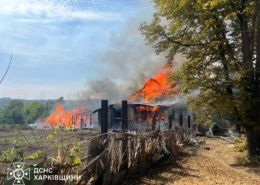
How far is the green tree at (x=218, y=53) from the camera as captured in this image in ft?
34.5

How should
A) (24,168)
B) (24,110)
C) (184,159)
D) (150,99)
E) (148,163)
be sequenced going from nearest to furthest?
(24,168) → (148,163) → (184,159) → (150,99) → (24,110)

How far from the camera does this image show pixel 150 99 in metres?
31.1

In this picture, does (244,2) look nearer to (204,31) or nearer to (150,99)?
(204,31)

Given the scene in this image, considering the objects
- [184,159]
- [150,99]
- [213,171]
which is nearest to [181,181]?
[213,171]

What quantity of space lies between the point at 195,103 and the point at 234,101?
1.76m

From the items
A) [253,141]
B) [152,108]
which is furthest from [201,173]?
[152,108]

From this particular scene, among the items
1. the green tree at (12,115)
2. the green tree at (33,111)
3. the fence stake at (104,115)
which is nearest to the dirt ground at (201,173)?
the fence stake at (104,115)

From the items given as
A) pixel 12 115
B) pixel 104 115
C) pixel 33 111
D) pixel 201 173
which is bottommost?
pixel 201 173

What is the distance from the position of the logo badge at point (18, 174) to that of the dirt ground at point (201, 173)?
3703 mm

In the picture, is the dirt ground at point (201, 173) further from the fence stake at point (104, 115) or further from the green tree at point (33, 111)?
the green tree at point (33, 111)

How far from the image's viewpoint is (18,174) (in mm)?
4336

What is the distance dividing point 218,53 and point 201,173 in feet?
18.5

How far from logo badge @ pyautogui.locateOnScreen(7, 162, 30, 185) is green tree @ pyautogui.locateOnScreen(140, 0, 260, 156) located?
26.5 ft

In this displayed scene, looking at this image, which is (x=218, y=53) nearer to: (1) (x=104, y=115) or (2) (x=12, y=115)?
(1) (x=104, y=115)
